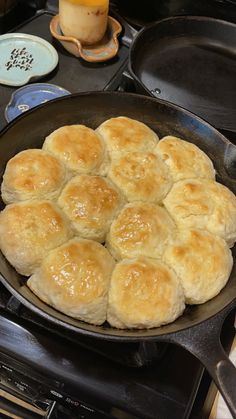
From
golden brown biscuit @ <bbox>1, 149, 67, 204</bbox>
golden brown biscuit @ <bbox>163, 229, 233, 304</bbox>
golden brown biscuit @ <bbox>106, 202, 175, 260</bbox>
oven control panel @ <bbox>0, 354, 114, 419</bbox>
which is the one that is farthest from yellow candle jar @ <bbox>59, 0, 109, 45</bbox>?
oven control panel @ <bbox>0, 354, 114, 419</bbox>

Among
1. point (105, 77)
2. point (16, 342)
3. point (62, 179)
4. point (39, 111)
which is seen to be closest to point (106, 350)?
point (16, 342)

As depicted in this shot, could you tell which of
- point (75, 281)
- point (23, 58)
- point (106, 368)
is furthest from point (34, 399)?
point (23, 58)

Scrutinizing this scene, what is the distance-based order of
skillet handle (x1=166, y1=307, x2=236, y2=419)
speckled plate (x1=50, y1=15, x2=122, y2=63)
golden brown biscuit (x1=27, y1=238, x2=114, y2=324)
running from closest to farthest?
skillet handle (x1=166, y1=307, x2=236, y2=419) < golden brown biscuit (x1=27, y1=238, x2=114, y2=324) < speckled plate (x1=50, y1=15, x2=122, y2=63)

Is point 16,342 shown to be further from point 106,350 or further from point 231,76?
point 231,76

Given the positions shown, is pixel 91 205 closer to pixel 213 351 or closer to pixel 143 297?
pixel 143 297

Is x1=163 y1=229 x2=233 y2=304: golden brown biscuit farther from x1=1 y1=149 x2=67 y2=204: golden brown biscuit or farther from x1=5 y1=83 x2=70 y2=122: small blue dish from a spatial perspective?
x1=5 y1=83 x2=70 y2=122: small blue dish

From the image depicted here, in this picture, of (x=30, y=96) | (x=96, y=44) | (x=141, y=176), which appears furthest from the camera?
(x=96, y=44)

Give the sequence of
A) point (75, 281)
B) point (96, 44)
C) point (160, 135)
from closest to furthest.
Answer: point (75, 281) → point (160, 135) → point (96, 44)
